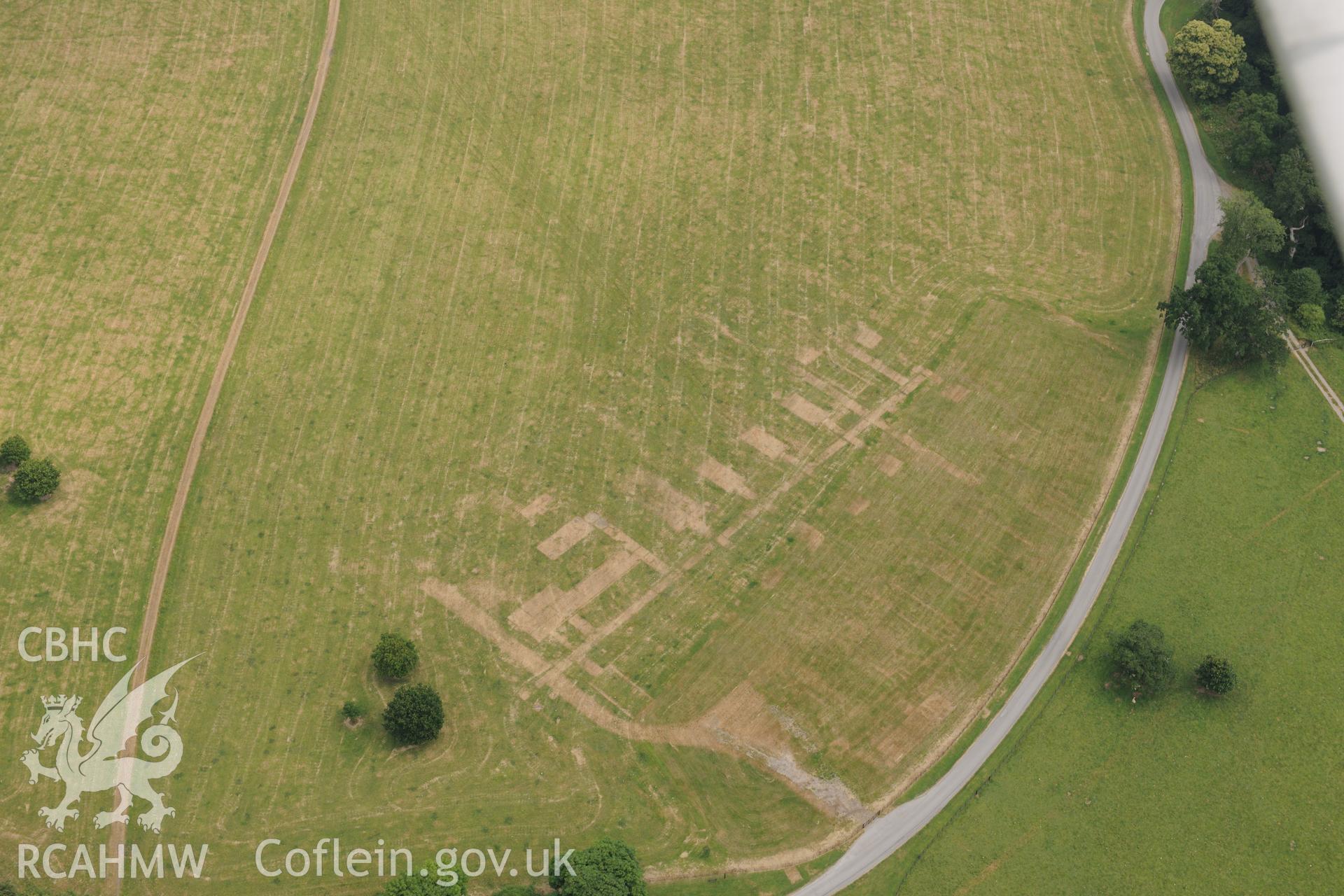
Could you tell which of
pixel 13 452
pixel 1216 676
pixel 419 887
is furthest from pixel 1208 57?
pixel 13 452

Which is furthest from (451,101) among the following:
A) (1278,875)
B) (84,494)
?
(1278,875)

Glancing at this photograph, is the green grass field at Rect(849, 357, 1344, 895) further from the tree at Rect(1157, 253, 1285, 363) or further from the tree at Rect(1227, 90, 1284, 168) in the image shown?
the tree at Rect(1227, 90, 1284, 168)

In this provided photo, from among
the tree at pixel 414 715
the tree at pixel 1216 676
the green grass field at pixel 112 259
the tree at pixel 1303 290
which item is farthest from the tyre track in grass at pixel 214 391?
the tree at pixel 1303 290

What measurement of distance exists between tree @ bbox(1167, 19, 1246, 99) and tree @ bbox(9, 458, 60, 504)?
13853 cm

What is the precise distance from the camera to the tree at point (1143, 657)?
96625mm

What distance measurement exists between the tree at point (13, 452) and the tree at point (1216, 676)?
107 m

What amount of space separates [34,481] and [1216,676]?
344 ft

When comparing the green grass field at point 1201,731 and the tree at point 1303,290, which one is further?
the tree at point 1303,290

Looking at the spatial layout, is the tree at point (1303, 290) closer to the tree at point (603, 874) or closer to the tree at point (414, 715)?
the tree at point (603, 874)

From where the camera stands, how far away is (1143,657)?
9662 cm

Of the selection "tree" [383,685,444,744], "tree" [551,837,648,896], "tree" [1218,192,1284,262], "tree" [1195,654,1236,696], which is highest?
"tree" [1218,192,1284,262]

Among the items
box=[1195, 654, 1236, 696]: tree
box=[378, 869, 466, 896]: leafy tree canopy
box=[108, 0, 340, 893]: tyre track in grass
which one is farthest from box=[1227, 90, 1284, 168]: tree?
box=[378, 869, 466, 896]: leafy tree canopy

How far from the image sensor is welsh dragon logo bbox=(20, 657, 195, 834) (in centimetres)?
8950

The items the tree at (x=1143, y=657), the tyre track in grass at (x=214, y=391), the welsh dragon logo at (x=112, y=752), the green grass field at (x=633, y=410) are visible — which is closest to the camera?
the welsh dragon logo at (x=112, y=752)
